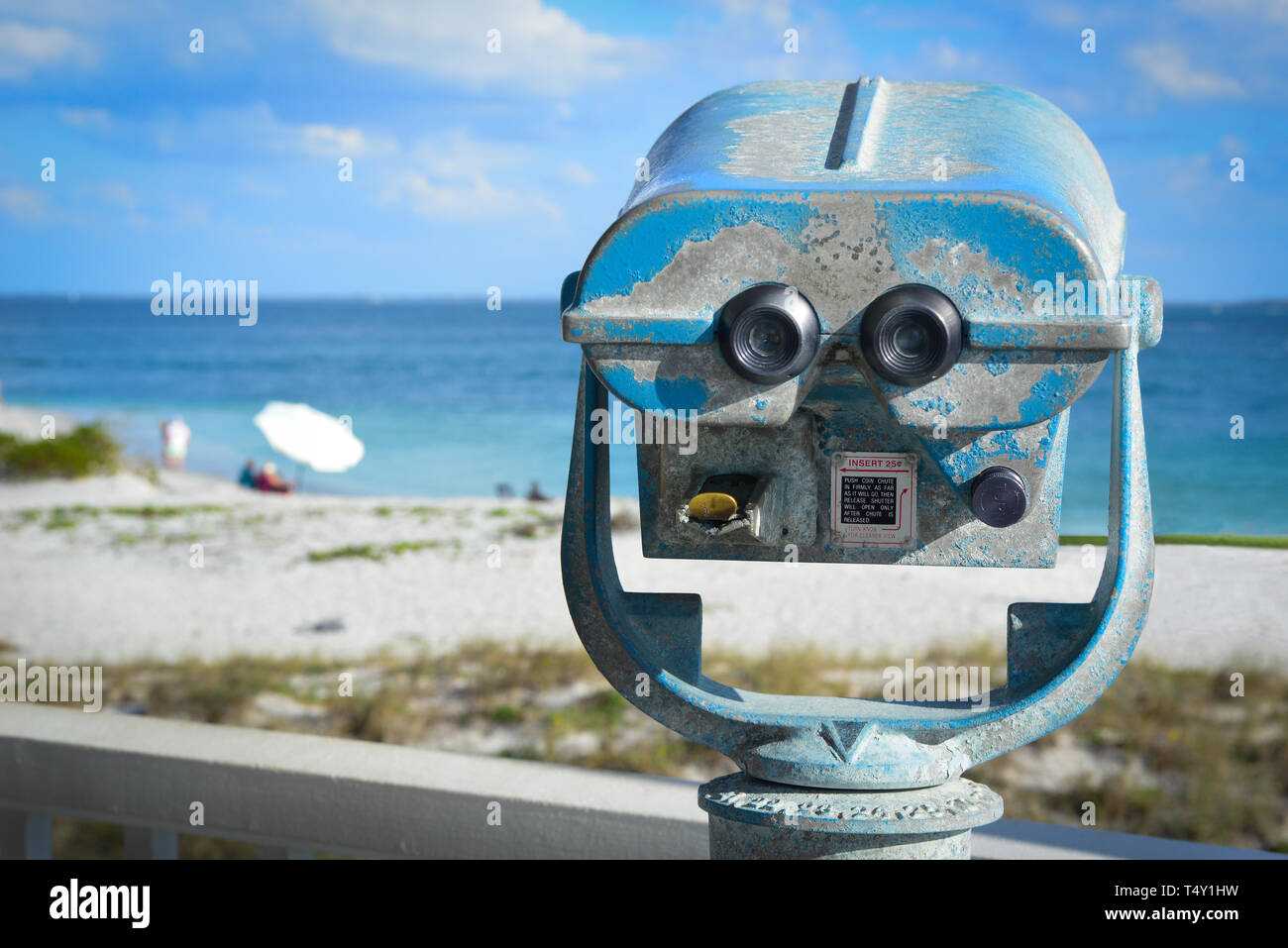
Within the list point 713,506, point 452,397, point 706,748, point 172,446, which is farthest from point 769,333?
point 452,397

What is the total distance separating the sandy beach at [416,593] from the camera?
6.08 m

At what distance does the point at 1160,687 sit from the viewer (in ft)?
14.9

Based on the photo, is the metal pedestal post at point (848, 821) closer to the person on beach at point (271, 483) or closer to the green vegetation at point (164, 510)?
the green vegetation at point (164, 510)

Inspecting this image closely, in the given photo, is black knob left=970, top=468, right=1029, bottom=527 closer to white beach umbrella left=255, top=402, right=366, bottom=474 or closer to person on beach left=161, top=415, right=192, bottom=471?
white beach umbrella left=255, top=402, right=366, bottom=474

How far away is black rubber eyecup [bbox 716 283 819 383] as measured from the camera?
1.36 meters

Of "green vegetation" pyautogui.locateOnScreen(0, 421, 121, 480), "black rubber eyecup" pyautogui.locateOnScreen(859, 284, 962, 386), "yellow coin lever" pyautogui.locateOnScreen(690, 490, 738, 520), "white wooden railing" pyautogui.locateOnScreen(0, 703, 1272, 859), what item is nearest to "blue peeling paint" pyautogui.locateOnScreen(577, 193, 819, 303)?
"black rubber eyecup" pyautogui.locateOnScreen(859, 284, 962, 386)

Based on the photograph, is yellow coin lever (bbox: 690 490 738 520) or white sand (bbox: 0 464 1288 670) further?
white sand (bbox: 0 464 1288 670)

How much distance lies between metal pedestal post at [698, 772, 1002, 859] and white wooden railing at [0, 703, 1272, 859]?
473mm

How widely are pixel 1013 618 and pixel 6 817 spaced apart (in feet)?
5.85

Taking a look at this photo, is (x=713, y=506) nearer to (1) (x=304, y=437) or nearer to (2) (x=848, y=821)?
(2) (x=848, y=821)

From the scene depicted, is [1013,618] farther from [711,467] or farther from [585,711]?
[585,711]

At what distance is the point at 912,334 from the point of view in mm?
1359

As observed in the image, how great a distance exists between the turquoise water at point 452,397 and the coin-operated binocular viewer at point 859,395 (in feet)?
38.7
